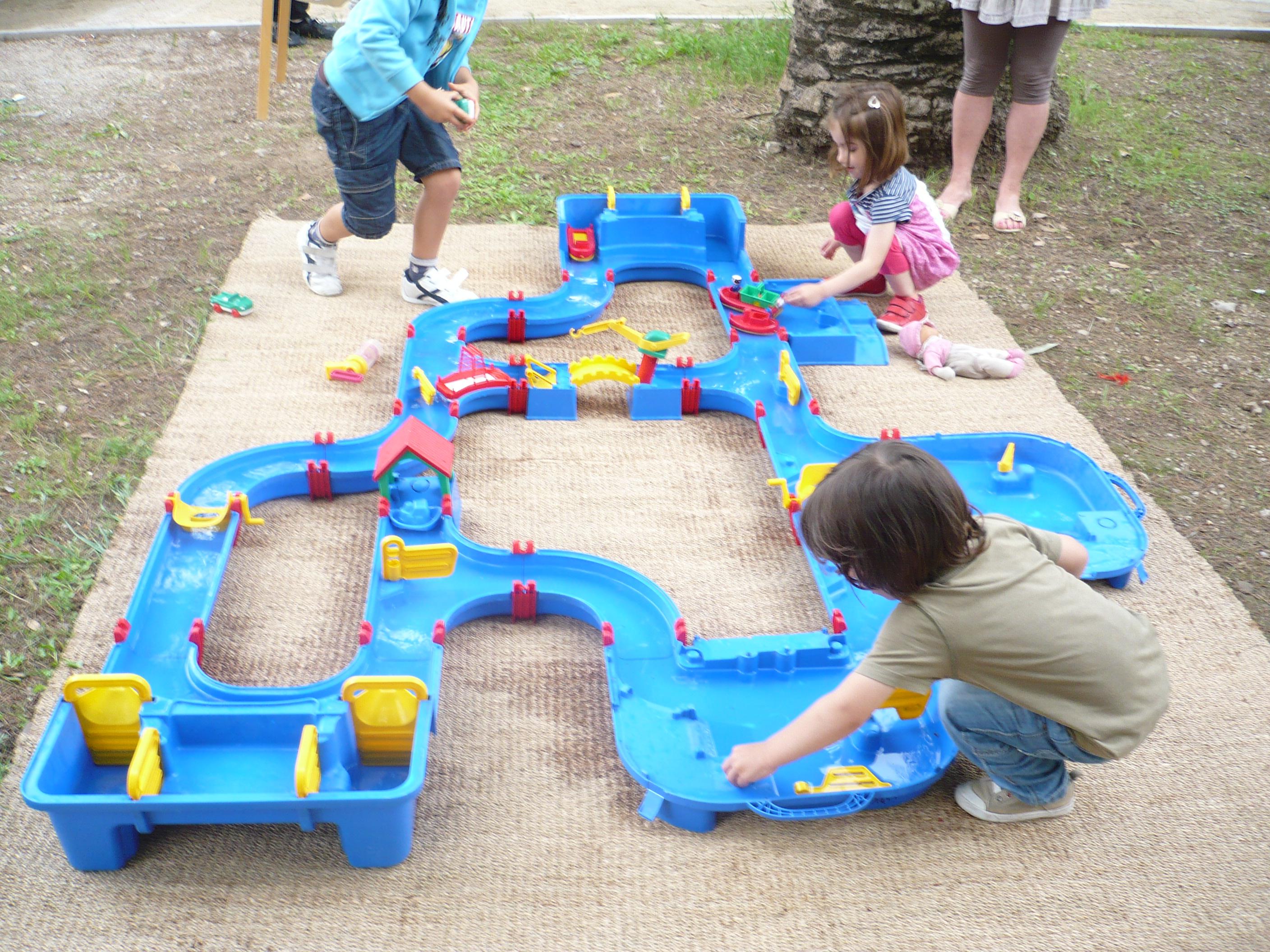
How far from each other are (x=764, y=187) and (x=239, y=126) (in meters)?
2.13

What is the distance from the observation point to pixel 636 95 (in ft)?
15.7

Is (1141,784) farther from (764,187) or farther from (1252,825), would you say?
(764,187)

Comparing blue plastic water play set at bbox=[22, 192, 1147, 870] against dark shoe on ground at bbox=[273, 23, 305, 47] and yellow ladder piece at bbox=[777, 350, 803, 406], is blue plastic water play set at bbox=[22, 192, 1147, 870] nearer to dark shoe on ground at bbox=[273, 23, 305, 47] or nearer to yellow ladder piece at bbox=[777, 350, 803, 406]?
yellow ladder piece at bbox=[777, 350, 803, 406]

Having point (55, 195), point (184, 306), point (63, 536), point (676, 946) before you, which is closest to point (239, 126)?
point (55, 195)

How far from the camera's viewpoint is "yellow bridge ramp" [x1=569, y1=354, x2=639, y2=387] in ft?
9.07

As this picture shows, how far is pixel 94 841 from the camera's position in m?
1.61

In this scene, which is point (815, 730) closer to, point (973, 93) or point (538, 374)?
point (538, 374)

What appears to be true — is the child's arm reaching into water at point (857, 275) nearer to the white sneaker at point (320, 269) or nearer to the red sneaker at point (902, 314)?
the red sneaker at point (902, 314)

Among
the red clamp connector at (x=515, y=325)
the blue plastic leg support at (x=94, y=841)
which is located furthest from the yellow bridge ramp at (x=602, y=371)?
the blue plastic leg support at (x=94, y=841)

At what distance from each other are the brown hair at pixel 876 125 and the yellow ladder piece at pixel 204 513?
1.87 m

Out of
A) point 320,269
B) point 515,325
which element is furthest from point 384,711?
point 320,269

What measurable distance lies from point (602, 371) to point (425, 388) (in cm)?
45

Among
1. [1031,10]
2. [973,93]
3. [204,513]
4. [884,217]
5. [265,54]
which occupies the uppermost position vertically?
[1031,10]

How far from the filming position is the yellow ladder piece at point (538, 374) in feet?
9.05
